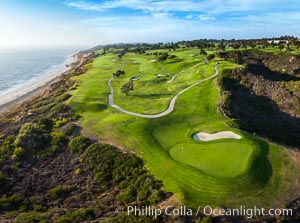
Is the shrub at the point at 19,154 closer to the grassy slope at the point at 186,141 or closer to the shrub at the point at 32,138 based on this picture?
the shrub at the point at 32,138

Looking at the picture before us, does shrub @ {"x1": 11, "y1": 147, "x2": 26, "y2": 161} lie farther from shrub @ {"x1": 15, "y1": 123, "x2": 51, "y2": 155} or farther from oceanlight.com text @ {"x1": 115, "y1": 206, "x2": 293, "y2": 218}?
oceanlight.com text @ {"x1": 115, "y1": 206, "x2": 293, "y2": 218}

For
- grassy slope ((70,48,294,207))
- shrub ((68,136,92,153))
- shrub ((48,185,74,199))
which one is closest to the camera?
grassy slope ((70,48,294,207))

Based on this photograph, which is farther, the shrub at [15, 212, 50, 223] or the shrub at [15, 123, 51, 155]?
the shrub at [15, 123, 51, 155]

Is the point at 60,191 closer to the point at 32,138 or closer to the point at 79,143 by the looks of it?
the point at 79,143

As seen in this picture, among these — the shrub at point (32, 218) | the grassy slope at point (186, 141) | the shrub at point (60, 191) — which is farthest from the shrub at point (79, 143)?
the shrub at point (32, 218)

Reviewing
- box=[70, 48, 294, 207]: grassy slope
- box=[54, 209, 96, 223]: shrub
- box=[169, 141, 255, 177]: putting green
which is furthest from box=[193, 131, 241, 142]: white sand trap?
box=[54, 209, 96, 223]: shrub

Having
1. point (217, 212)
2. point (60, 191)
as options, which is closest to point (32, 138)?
point (60, 191)

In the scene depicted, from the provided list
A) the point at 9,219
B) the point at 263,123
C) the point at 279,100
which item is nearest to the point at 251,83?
the point at 279,100
